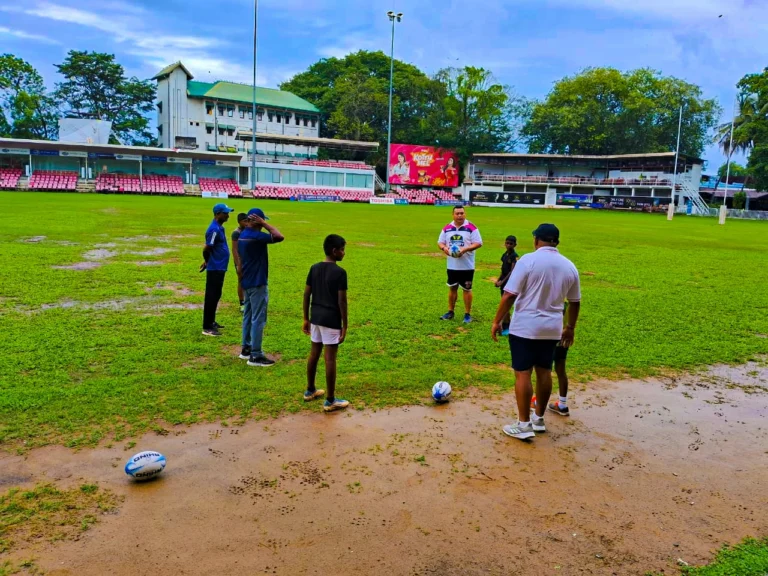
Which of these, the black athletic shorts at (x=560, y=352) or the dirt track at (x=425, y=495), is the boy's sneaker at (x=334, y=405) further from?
the black athletic shorts at (x=560, y=352)

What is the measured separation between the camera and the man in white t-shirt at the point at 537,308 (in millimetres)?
4980

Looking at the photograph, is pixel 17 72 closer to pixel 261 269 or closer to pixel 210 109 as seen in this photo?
pixel 210 109

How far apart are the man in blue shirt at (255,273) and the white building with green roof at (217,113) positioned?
221ft

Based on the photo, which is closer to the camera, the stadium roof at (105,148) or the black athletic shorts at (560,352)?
the black athletic shorts at (560,352)

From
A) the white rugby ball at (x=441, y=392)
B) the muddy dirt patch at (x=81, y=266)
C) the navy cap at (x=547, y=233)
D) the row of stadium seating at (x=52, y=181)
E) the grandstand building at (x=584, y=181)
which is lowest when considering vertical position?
A: the white rugby ball at (x=441, y=392)

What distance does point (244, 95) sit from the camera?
76.8 m

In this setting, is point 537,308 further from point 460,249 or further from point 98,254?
point 98,254

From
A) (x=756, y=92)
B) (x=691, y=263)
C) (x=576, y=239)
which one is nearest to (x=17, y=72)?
(x=576, y=239)

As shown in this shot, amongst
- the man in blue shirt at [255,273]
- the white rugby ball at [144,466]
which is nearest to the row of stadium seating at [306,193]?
the man in blue shirt at [255,273]

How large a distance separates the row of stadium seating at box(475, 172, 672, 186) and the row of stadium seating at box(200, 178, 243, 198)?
3725 centimetres

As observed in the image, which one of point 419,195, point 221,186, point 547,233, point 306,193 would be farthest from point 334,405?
point 419,195

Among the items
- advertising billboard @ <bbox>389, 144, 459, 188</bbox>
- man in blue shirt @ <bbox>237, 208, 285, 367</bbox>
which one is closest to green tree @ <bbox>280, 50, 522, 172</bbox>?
advertising billboard @ <bbox>389, 144, 459, 188</bbox>

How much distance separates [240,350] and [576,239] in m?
21.3

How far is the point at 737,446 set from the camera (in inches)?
206
